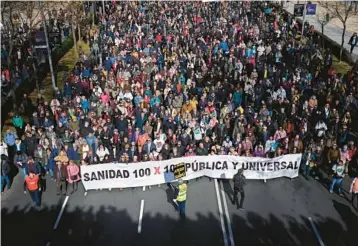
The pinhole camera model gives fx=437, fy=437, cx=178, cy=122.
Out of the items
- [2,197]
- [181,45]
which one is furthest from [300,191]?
[181,45]

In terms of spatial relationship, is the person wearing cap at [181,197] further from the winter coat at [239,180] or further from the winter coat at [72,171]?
the winter coat at [72,171]

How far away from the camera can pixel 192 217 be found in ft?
43.9

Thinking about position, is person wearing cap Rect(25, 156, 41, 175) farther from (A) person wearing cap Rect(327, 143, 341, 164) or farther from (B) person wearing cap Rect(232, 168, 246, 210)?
(A) person wearing cap Rect(327, 143, 341, 164)

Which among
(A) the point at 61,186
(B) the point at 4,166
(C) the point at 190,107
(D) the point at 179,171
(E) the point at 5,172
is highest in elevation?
(C) the point at 190,107

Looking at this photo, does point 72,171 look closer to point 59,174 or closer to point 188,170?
point 59,174

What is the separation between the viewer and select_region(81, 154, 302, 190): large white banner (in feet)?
47.4

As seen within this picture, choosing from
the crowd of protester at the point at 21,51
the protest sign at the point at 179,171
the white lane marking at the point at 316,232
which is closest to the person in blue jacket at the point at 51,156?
the protest sign at the point at 179,171

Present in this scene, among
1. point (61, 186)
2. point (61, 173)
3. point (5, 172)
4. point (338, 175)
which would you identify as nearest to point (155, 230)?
point (61, 173)

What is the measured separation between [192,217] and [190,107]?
6004mm

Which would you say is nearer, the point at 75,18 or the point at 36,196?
the point at 36,196

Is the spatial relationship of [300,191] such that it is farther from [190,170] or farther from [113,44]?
[113,44]

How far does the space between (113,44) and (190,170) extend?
16329mm

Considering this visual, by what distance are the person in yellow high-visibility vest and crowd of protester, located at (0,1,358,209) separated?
2079 millimetres

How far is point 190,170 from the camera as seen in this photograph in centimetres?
1489
